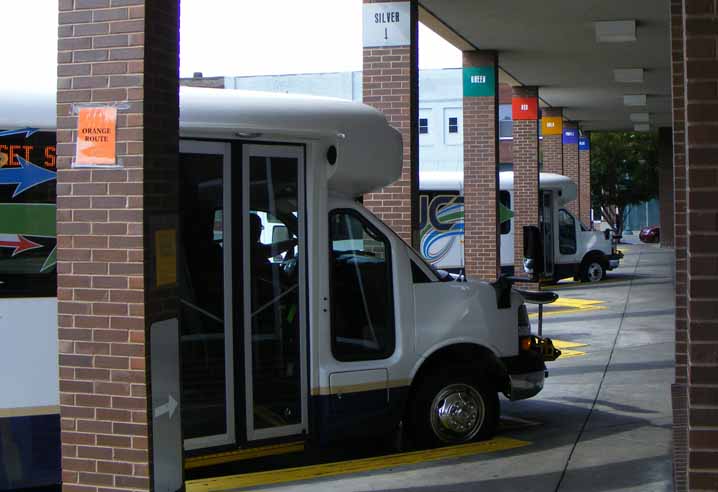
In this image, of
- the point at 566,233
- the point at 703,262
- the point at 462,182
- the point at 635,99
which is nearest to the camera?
the point at 703,262

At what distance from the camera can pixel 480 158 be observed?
20.1m

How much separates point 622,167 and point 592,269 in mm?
31699

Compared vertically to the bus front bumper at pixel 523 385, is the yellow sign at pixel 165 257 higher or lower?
higher

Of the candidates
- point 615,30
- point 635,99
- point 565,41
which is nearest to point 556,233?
point 635,99

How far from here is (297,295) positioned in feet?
24.9

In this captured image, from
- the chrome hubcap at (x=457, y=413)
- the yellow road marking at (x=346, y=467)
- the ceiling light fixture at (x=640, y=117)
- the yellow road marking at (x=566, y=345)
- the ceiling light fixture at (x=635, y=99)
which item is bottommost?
the yellow road marking at (x=346, y=467)

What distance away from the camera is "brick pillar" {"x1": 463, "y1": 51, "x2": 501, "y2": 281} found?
19906mm

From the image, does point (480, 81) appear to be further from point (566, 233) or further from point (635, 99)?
point (635, 99)

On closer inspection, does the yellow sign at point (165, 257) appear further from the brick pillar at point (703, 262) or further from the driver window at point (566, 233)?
the driver window at point (566, 233)

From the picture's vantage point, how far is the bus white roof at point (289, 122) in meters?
6.61

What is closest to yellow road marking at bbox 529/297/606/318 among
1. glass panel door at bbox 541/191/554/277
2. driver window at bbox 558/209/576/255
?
glass panel door at bbox 541/191/554/277

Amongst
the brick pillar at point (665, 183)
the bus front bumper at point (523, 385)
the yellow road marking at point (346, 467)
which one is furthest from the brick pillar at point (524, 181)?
the brick pillar at point (665, 183)

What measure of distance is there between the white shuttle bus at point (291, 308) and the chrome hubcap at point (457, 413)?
1 cm

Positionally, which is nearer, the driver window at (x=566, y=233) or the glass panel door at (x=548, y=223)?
the glass panel door at (x=548, y=223)
